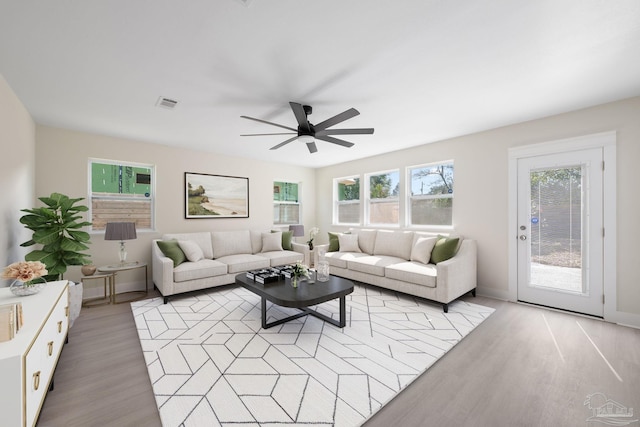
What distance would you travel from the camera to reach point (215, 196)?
530 cm

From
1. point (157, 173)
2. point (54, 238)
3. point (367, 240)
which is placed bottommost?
point (367, 240)

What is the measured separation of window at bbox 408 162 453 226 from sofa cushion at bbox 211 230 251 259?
3236 millimetres

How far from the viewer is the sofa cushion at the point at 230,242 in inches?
190

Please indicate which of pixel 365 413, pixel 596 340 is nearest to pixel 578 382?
pixel 596 340

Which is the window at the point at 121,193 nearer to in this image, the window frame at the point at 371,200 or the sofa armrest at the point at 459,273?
the window frame at the point at 371,200

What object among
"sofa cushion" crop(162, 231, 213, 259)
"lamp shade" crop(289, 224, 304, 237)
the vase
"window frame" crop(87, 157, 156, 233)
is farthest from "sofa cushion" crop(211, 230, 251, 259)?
the vase

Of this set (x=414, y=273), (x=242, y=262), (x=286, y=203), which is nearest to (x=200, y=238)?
(x=242, y=262)

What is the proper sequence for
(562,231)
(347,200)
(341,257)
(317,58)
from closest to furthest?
(317,58) < (562,231) < (341,257) < (347,200)

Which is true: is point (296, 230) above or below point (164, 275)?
above

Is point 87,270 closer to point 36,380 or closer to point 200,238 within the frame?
point 200,238

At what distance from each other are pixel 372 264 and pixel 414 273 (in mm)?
729

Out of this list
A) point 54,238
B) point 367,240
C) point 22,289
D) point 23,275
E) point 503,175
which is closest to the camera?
point 23,275

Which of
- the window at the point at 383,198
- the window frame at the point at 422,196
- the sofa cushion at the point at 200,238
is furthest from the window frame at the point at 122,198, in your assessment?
the window frame at the point at 422,196

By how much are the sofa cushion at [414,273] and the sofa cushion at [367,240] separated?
1.01m
